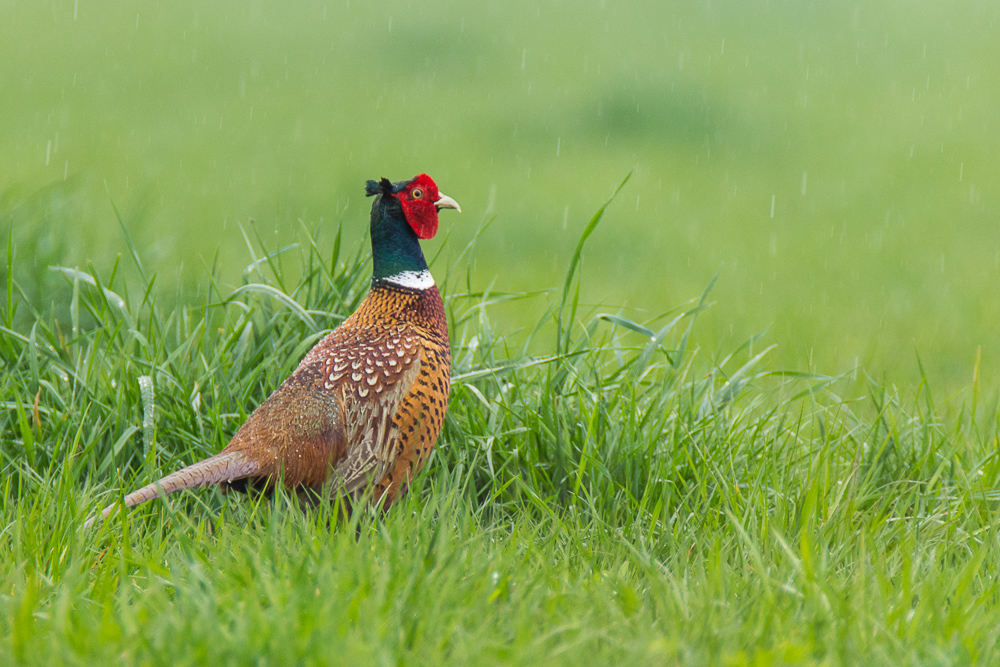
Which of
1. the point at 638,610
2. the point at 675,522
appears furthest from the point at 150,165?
the point at 638,610

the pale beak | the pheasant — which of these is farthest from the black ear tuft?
the pale beak

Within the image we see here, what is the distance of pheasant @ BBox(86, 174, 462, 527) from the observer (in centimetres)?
255

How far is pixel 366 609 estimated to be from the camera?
186 centimetres

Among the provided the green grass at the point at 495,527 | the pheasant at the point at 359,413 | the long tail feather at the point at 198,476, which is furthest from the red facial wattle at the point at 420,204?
the long tail feather at the point at 198,476

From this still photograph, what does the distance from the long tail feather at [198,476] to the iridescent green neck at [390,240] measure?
0.65 meters

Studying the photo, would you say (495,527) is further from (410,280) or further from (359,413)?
(410,280)

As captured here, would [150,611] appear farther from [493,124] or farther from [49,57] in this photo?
[49,57]

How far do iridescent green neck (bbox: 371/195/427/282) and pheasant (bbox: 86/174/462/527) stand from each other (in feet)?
0.05

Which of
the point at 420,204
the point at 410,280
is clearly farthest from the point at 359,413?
the point at 420,204

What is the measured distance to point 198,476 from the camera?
95.1 inches

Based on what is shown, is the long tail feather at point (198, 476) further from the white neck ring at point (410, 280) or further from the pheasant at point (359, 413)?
the white neck ring at point (410, 280)

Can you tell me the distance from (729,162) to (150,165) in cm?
512

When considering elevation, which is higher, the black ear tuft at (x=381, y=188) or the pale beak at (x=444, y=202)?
the black ear tuft at (x=381, y=188)

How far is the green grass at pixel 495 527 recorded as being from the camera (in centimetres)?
186
